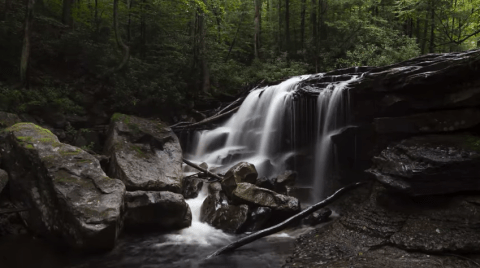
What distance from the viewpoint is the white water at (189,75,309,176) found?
11305 mm

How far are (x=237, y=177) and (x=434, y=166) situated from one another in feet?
15.2

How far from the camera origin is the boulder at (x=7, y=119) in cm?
879

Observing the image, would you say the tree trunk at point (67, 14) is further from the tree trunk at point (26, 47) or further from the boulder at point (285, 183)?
the boulder at point (285, 183)

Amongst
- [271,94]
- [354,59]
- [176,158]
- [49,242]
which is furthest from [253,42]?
[49,242]

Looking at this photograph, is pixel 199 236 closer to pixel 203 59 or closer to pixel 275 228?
pixel 275 228

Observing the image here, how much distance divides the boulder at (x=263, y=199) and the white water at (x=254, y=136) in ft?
8.68

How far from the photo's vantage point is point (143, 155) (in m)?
9.49

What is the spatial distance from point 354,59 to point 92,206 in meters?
16.5

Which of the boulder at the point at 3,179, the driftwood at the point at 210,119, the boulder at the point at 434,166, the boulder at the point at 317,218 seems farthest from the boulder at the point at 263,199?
the driftwood at the point at 210,119

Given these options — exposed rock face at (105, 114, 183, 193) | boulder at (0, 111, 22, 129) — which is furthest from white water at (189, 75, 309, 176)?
boulder at (0, 111, 22, 129)

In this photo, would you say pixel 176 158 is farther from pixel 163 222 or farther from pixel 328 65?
pixel 328 65

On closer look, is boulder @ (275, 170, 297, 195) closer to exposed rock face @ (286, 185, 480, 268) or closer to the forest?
exposed rock face @ (286, 185, 480, 268)

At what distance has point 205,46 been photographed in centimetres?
1667

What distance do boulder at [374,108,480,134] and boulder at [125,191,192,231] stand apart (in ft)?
17.5
